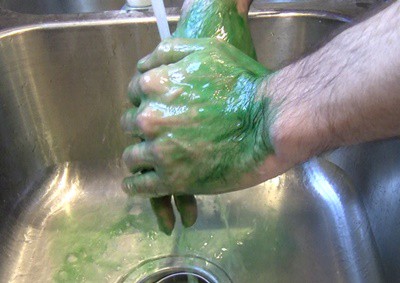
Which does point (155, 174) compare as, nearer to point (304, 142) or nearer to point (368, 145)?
point (304, 142)

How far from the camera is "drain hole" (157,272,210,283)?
0.69 m

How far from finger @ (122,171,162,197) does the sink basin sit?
226 mm

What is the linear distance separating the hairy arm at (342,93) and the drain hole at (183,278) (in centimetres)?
33

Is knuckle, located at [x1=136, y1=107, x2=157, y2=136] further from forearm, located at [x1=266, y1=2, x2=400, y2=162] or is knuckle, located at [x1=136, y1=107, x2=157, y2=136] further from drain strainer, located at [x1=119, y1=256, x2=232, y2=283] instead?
drain strainer, located at [x1=119, y1=256, x2=232, y2=283]

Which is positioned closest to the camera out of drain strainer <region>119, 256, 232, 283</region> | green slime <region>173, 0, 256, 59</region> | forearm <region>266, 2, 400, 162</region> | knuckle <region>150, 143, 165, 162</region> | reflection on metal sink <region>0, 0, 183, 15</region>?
forearm <region>266, 2, 400, 162</region>

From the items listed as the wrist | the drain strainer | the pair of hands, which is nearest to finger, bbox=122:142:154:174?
the pair of hands

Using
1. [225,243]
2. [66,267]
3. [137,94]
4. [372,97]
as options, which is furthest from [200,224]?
[372,97]

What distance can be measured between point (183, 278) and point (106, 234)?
0.14m

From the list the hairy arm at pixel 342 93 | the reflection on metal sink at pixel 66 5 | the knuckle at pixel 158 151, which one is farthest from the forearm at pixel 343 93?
the reflection on metal sink at pixel 66 5

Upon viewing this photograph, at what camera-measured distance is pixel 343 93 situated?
367 millimetres

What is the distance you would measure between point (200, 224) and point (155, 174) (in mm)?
297

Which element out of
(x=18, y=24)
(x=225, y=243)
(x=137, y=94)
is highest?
(x=18, y=24)

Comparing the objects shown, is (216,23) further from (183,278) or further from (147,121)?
(183,278)

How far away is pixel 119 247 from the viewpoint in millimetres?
725
